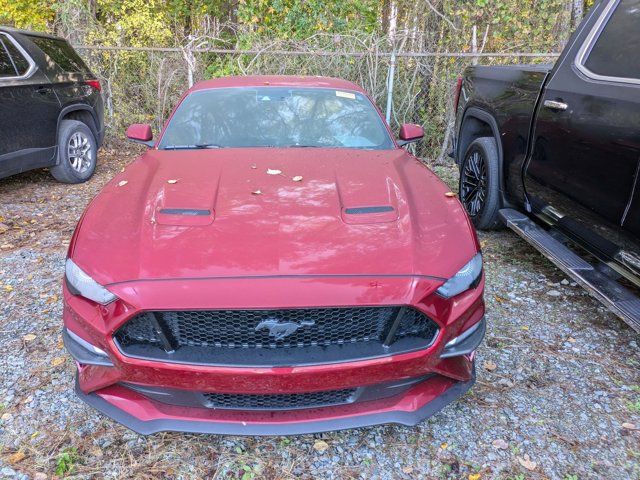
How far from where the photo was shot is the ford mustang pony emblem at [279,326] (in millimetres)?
1928

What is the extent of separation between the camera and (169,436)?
2379 mm

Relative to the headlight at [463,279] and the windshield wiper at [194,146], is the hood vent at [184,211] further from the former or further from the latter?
the headlight at [463,279]

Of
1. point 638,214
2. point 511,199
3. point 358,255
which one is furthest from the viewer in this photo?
point 511,199

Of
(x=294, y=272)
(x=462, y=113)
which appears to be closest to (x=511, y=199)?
(x=462, y=113)

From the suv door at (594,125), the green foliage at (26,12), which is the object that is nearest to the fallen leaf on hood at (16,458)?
the suv door at (594,125)

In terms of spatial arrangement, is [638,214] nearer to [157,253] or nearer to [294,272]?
[294,272]

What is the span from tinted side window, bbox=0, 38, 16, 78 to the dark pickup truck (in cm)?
507

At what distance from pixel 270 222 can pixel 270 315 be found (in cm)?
52

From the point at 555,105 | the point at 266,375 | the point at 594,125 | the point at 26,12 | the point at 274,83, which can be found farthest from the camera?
the point at 26,12

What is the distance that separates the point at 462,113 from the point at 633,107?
2.54 meters

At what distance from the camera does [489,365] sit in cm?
296

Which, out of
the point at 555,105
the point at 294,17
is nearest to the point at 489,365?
the point at 555,105

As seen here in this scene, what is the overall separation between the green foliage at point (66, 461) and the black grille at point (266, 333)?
72cm

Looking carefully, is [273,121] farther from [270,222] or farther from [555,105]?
[555,105]
